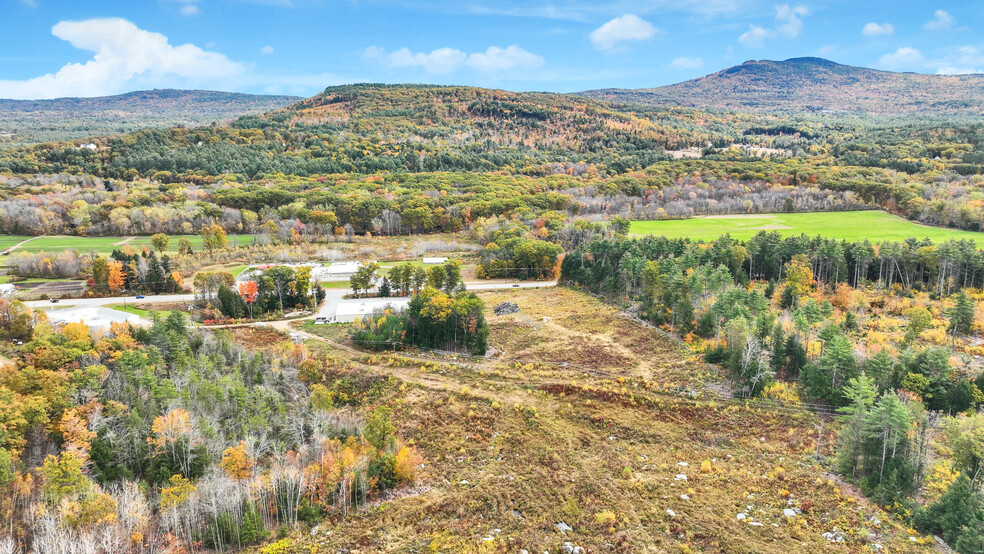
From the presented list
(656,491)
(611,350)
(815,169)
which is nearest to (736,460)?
(656,491)

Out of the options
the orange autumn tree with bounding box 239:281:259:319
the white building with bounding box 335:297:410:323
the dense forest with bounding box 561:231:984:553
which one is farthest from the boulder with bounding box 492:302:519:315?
the orange autumn tree with bounding box 239:281:259:319

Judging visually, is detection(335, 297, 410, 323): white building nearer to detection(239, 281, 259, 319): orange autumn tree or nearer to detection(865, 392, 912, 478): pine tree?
detection(239, 281, 259, 319): orange autumn tree

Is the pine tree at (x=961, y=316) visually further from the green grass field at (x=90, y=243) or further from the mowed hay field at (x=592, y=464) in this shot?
the green grass field at (x=90, y=243)

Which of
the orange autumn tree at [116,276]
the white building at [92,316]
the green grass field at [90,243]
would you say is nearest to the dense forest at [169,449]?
the white building at [92,316]

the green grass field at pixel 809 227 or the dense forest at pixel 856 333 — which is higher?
the green grass field at pixel 809 227

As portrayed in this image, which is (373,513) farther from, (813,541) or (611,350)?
(611,350)

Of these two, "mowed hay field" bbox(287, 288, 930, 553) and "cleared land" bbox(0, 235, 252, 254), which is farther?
"cleared land" bbox(0, 235, 252, 254)
